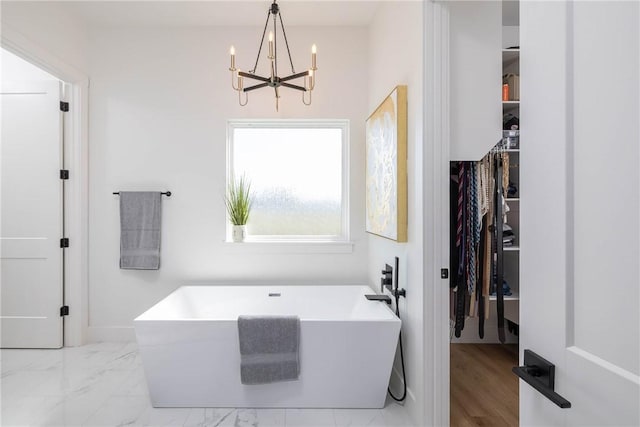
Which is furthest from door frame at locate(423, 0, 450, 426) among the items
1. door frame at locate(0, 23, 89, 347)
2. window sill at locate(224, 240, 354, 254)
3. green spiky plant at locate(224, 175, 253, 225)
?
door frame at locate(0, 23, 89, 347)

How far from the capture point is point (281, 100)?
10.4 ft

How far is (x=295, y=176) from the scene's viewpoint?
130 inches

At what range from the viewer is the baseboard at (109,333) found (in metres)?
3.16

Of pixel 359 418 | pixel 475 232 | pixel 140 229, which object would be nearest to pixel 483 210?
pixel 475 232

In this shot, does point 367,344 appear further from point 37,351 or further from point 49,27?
point 49,27

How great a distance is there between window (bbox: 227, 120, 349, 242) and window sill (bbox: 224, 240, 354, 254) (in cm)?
10

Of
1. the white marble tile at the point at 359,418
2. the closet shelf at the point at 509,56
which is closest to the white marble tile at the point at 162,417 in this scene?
the white marble tile at the point at 359,418

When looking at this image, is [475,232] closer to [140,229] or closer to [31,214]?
[140,229]

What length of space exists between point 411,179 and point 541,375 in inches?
53.2

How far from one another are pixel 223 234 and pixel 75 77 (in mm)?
1810

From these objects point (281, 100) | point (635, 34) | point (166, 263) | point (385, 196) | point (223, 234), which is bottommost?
point (166, 263)

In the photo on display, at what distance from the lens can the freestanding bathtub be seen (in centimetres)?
204

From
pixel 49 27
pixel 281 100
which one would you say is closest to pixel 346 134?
pixel 281 100

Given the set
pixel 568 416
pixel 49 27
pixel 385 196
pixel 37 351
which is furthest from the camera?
pixel 37 351
